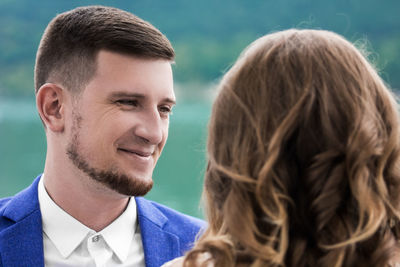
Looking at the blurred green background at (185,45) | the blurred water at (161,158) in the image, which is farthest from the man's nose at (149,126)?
the blurred green background at (185,45)

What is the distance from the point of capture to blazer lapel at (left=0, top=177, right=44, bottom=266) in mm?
1618

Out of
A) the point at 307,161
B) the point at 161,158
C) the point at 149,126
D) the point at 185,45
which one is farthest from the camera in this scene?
the point at 185,45

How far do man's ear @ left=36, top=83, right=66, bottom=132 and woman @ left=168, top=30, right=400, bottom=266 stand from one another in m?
0.90

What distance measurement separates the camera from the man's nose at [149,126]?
5.77 feet

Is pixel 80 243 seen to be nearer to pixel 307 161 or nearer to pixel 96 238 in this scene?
pixel 96 238

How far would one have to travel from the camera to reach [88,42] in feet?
6.01

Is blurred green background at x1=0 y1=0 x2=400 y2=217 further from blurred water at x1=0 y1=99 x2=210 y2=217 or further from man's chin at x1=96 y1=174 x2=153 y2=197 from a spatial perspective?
man's chin at x1=96 y1=174 x2=153 y2=197

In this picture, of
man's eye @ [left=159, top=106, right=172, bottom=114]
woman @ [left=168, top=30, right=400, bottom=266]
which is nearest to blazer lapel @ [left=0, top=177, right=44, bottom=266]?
man's eye @ [left=159, top=106, right=172, bottom=114]

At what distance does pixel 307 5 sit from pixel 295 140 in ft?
113

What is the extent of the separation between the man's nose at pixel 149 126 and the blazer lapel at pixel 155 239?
10.7 inches

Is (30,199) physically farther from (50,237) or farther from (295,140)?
(295,140)

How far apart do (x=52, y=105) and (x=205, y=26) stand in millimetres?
36105

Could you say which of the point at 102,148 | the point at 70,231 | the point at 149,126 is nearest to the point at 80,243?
the point at 70,231

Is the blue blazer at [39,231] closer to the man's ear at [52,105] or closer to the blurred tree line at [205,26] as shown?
the man's ear at [52,105]
